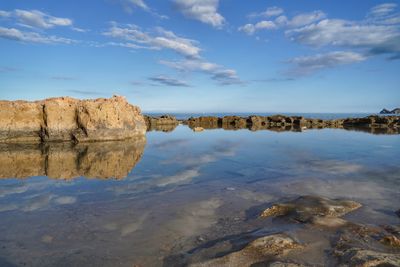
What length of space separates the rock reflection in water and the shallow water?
0.16 feet

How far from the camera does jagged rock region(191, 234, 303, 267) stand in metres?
5.24

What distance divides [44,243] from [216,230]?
347cm

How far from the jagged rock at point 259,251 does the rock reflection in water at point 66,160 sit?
8.06 meters

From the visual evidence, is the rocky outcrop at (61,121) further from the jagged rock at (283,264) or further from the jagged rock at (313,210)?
the jagged rock at (283,264)

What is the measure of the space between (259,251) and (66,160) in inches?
515

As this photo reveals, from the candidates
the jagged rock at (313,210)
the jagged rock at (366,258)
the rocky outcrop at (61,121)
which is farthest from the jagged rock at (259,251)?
the rocky outcrop at (61,121)

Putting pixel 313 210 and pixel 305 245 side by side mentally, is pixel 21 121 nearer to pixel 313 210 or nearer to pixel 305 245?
pixel 313 210

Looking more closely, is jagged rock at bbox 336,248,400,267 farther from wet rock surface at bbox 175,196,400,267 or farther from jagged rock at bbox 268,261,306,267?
jagged rock at bbox 268,261,306,267

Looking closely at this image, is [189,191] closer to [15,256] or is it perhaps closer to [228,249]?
[228,249]

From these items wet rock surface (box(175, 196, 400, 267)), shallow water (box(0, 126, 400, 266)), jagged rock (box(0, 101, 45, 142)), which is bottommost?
shallow water (box(0, 126, 400, 266))

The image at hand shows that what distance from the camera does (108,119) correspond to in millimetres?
25172

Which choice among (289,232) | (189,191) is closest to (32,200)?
(189,191)

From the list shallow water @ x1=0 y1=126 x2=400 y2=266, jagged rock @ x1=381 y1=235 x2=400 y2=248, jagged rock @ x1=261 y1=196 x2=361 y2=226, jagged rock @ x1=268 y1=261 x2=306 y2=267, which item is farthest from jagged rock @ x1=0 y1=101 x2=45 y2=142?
jagged rock @ x1=381 y1=235 x2=400 y2=248

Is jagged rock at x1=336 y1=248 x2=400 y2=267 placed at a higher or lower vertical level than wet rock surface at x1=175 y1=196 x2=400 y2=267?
higher
